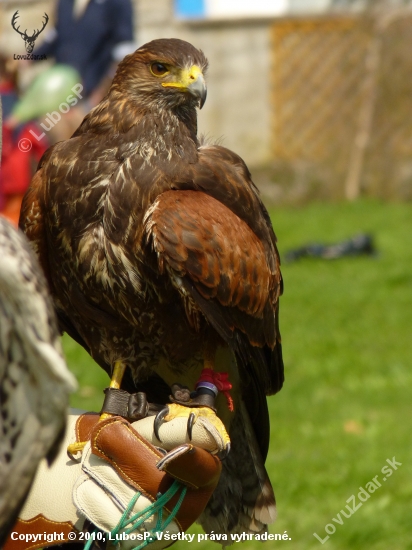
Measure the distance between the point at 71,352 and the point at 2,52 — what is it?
3296mm

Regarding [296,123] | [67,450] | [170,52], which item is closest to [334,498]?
[67,450]

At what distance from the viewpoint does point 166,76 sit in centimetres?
320

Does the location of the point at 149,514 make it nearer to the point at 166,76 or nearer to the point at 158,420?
the point at 158,420

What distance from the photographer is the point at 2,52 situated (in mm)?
8977

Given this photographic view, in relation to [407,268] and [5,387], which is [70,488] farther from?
[407,268]

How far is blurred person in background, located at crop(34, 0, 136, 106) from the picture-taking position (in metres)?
8.05

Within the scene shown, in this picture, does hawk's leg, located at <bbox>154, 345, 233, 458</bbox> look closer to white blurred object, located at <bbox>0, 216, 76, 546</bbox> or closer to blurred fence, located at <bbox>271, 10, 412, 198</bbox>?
white blurred object, located at <bbox>0, 216, 76, 546</bbox>

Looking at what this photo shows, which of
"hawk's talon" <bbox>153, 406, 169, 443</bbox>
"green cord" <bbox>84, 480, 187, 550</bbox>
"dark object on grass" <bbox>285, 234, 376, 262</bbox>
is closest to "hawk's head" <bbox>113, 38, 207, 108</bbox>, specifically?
"hawk's talon" <bbox>153, 406, 169, 443</bbox>

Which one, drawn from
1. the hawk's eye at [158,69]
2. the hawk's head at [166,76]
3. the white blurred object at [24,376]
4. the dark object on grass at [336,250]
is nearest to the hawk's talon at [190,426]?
the white blurred object at [24,376]

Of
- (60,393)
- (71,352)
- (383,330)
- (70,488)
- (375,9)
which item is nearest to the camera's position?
(60,393)

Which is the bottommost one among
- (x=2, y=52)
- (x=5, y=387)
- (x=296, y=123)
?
(x=296, y=123)

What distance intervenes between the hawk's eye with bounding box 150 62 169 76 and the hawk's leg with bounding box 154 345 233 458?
3.01ft

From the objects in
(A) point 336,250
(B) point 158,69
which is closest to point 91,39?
(A) point 336,250

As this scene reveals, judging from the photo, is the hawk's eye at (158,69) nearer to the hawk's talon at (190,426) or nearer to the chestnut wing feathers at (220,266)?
the chestnut wing feathers at (220,266)
